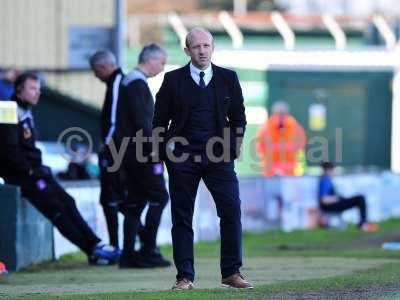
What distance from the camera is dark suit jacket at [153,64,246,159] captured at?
9781 millimetres

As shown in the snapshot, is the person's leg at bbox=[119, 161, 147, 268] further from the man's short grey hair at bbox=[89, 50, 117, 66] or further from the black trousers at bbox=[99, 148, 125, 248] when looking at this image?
the man's short grey hair at bbox=[89, 50, 117, 66]

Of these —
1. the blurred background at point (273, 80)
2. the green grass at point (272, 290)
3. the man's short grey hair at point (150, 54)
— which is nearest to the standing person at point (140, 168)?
the man's short grey hair at point (150, 54)

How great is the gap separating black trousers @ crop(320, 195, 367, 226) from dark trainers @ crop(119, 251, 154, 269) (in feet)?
31.7

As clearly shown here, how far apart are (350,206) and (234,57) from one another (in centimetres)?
975

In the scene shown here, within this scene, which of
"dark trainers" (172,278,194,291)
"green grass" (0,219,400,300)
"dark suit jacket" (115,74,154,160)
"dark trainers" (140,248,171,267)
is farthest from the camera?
"dark trainers" (140,248,171,267)

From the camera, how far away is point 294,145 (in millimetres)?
25312

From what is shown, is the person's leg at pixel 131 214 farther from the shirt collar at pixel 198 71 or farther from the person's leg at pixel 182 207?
the shirt collar at pixel 198 71

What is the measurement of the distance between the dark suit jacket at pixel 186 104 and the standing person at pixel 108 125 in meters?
2.99

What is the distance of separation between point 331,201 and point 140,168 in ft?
32.6

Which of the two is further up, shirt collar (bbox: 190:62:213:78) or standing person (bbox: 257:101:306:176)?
shirt collar (bbox: 190:62:213:78)

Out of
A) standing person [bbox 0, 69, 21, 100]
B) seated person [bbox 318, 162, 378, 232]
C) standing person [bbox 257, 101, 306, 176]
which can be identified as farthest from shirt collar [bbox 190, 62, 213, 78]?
standing person [bbox 257, 101, 306, 176]

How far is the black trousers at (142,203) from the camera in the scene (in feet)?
41.2

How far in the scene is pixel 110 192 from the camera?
44.3 feet

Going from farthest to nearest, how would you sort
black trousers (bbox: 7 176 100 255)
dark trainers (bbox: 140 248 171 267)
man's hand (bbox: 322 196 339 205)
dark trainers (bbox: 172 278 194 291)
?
man's hand (bbox: 322 196 339 205) < black trousers (bbox: 7 176 100 255) < dark trainers (bbox: 140 248 171 267) < dark trainers (bbox: 172 278 194 291)
